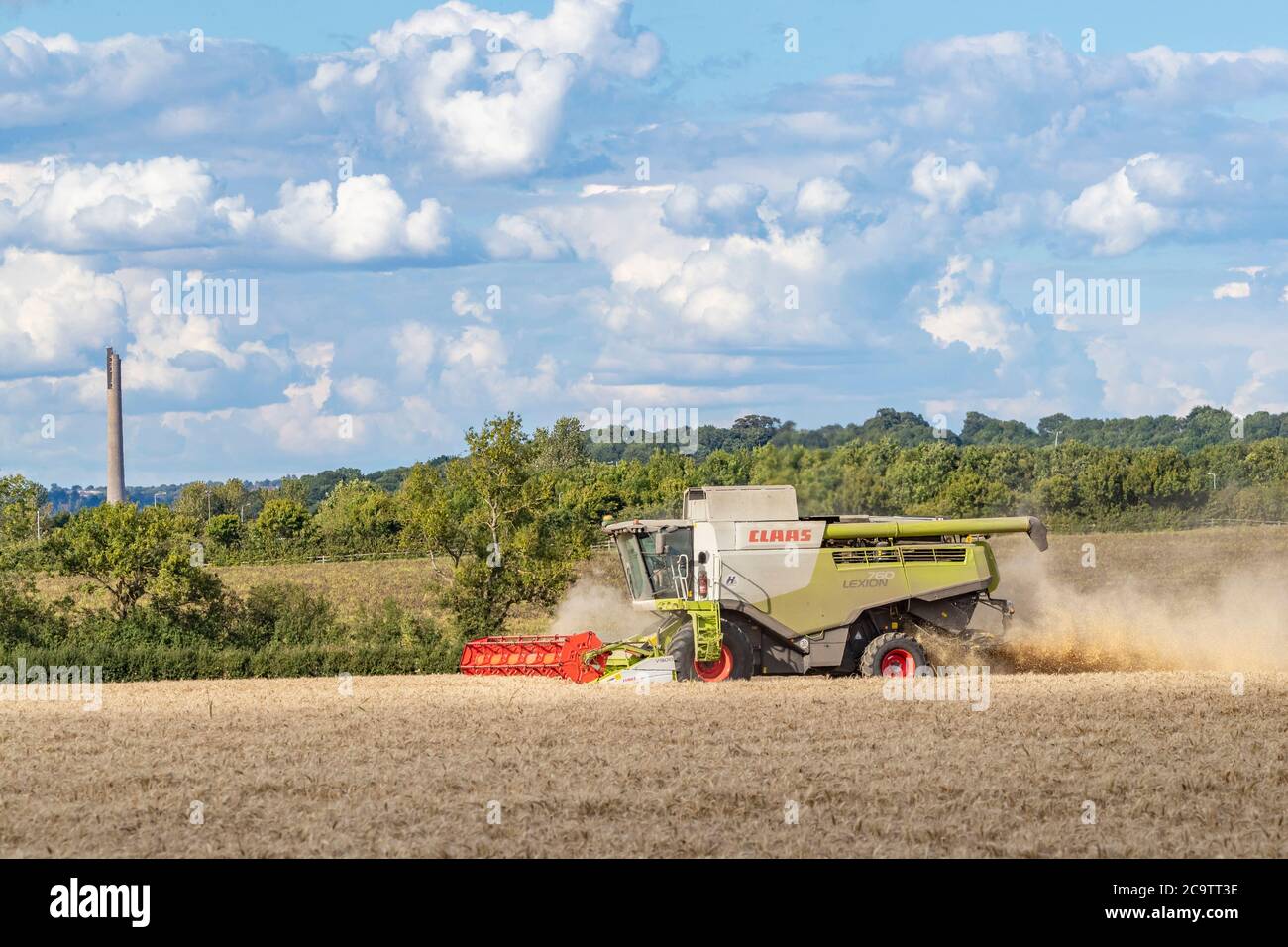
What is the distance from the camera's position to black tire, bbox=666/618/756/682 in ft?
71.4

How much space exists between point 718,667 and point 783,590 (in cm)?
158

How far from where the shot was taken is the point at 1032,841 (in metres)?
10.3

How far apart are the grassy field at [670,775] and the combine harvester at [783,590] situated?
5.72ft

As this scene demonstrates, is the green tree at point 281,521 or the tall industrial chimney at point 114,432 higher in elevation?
the tall industrial chimney at point 114,432

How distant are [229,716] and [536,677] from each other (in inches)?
221

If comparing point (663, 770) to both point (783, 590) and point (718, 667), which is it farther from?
point (783, 590)

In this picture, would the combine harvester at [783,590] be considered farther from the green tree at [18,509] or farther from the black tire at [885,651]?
the green tree at [18,509]

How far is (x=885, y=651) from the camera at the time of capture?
2220 centimetres

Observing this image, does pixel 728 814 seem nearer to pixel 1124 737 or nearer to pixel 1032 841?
pixel 1032 841

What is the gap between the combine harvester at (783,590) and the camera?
2219 cm

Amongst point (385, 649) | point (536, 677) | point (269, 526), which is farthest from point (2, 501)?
point (269, 526)

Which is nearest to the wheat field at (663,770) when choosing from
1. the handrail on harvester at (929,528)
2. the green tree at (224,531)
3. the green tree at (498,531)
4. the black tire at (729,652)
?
the black tire at (729,652)

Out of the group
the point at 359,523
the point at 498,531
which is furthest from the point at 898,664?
the point at 359,523

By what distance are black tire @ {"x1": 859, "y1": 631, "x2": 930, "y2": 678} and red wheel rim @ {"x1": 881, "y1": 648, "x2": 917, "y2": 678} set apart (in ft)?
0.13
